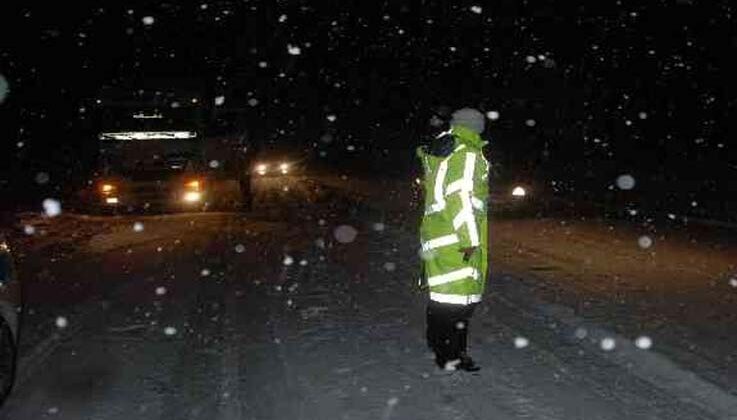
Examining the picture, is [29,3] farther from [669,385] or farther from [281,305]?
[669,385]

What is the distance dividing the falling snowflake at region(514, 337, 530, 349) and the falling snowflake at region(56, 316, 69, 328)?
4.36m

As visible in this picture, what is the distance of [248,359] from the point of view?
6.87 meters

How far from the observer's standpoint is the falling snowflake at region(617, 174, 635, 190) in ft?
85.3

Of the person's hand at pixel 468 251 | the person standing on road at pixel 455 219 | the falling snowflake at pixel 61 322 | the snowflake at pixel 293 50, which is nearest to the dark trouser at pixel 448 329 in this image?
the person standing on road at pixel 455 219

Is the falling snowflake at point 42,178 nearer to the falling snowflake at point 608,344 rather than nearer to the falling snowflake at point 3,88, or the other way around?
the falling snowflake at point 3,88

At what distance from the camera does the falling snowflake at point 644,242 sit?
13.0 m

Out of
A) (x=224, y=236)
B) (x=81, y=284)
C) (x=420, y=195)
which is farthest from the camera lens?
(x=420, y=195)

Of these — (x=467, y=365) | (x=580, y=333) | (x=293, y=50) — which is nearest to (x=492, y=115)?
(x=293, y=50)

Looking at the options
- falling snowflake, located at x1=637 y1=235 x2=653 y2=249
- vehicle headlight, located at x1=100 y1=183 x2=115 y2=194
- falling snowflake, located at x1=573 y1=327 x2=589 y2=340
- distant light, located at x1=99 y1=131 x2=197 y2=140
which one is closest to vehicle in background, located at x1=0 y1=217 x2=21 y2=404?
falling snowflake, located at x1=573 y1=327 x2=589 y2=340

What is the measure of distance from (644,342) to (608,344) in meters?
0.29

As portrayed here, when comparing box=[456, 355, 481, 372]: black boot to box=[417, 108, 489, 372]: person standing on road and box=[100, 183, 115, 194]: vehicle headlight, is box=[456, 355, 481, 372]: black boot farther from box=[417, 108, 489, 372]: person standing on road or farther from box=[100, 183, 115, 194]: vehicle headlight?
box=[100, 183, 115, 194]: vehicle headlight

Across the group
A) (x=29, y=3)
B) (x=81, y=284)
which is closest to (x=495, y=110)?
(x=29, y=3)

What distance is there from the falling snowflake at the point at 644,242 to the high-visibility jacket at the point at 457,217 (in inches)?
302

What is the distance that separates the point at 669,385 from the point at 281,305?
445cm
